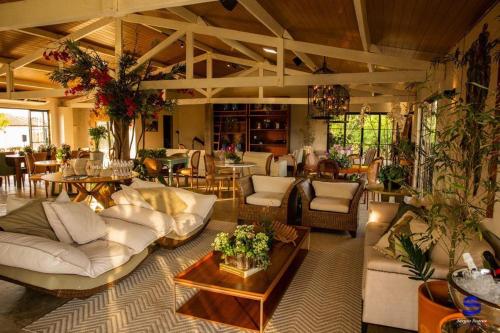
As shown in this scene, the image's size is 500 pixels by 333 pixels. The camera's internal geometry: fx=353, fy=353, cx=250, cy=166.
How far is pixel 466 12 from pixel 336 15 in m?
1.55

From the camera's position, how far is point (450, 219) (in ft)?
6.70

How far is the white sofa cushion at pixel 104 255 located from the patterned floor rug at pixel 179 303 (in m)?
0.34

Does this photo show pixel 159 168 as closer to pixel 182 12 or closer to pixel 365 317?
pixel 182 12

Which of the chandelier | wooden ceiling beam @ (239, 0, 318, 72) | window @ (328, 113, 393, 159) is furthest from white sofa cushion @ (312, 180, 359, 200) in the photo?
window @ (328, 113, 393, 159)

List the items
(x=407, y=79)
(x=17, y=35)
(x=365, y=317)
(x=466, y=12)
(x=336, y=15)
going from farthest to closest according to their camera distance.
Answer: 1. (x=17, y=35)
2. (x=407, y=79)
3. (x=336, y=15)
4. (x=466, y=12)
5. (x=365, y=317)

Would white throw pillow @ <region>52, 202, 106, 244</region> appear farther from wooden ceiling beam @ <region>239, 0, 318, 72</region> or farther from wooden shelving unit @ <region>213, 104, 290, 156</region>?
wooden shelving unit @ <region>213, 104, 290, 156</region>

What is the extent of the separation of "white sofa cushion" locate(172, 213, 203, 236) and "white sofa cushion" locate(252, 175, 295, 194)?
1.52 metres

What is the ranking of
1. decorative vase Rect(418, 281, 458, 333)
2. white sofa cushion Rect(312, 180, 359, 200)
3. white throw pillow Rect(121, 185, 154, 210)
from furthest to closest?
white sofa cushion Rect(312, 180, 359, 200)
white throw pillow Rect(121, 185, 154, 210)
decorative vase Rect(418, 281, 458, 333)

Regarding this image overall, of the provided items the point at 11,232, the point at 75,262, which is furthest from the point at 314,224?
the point at 11,232

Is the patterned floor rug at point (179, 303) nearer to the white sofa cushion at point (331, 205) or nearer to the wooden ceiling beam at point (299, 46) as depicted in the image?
the white sofa cushion at point (331, 205)

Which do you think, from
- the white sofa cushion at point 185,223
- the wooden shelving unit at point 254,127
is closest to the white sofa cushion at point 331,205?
the white sofa cushion at point 185,223

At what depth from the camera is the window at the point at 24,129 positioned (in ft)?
35.4

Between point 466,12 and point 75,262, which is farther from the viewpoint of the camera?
point 466,12

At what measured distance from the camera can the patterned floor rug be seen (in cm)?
266
